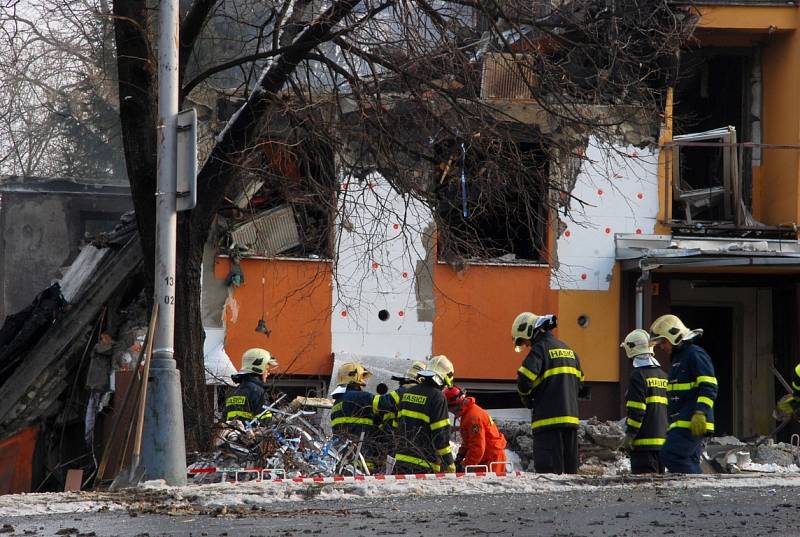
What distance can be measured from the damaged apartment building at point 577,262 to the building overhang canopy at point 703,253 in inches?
0.9

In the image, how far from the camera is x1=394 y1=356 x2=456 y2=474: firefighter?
1029 cm

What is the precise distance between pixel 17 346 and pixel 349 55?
599 cm

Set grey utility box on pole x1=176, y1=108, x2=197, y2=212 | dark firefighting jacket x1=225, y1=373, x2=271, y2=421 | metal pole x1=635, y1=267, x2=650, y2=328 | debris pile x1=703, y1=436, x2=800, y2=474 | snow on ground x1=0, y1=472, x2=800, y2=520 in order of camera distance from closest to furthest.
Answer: snow on ground x1=0, y1=472, x2=800, y2=520 → grey utility box on pole x1=176, y1=108, x2=197, y2=212 → dark firefighting jacket x1=225, y1=373, x2=271, y2=421 → debris pile x1=703, y1=436, x2=800, y2=474 → metal pole x1=635, y1=267, x2=650, y2=328

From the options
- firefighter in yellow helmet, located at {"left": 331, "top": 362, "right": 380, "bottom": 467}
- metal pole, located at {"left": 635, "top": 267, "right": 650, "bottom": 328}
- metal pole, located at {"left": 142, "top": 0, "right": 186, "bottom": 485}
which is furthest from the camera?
metal pole, located at {"left": 635, "top": 267, "right": 650, "bottom": 328}

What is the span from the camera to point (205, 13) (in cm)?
1091

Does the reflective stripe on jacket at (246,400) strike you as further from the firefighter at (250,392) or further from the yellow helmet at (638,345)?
the yellow helmet at (638,345)

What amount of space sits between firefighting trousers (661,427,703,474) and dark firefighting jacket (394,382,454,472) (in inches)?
70.1

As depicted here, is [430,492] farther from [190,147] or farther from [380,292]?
[380,292]

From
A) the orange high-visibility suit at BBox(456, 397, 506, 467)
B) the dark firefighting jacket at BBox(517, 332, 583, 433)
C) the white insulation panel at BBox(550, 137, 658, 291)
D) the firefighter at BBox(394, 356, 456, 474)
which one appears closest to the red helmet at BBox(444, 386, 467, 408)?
the orange high-visibility suit at BBox(456, 397, 506, 467)

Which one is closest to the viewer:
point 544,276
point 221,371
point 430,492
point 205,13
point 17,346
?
point 430,492

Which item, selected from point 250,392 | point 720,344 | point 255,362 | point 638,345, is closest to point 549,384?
point 638,345

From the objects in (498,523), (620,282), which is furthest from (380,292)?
(498,523)

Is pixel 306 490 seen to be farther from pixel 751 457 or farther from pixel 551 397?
pixel 751 457

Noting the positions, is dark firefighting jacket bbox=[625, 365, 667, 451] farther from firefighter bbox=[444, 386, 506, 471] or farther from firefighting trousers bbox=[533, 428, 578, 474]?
firefighter bbox=[444, 386, 506, 471]
